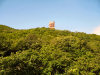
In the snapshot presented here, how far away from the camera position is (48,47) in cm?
1255

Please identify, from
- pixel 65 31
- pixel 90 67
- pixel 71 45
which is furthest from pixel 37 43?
pixel 65 31

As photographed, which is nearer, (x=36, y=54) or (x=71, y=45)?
(x=36, y=54)

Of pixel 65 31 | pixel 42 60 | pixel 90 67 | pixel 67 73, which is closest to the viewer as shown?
pixel 67 73

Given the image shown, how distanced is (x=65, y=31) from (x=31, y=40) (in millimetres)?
9082

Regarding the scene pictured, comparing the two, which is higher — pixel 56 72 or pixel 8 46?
pixel 8 46

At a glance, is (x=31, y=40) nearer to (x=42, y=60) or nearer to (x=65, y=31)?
(x=42, y=60)

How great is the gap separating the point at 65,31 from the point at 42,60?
11.7m

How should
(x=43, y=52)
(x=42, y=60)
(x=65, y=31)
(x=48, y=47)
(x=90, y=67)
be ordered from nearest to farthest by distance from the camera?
(x=90, y=67), (x=42, y=60), (x=43, y=52), (x=48, y=47), (x=65, y=31)

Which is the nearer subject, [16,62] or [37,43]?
[16,62]

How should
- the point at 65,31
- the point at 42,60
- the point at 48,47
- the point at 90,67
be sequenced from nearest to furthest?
1. the point at 90,67
2. the point at 42,60
3. the point at 48,47
4. the point at 65,31

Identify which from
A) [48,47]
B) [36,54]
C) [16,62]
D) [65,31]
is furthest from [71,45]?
[65,31]

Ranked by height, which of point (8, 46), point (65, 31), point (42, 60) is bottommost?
point (42, 60)

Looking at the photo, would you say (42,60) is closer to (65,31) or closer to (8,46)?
(8,46)

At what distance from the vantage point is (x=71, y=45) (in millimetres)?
13109
